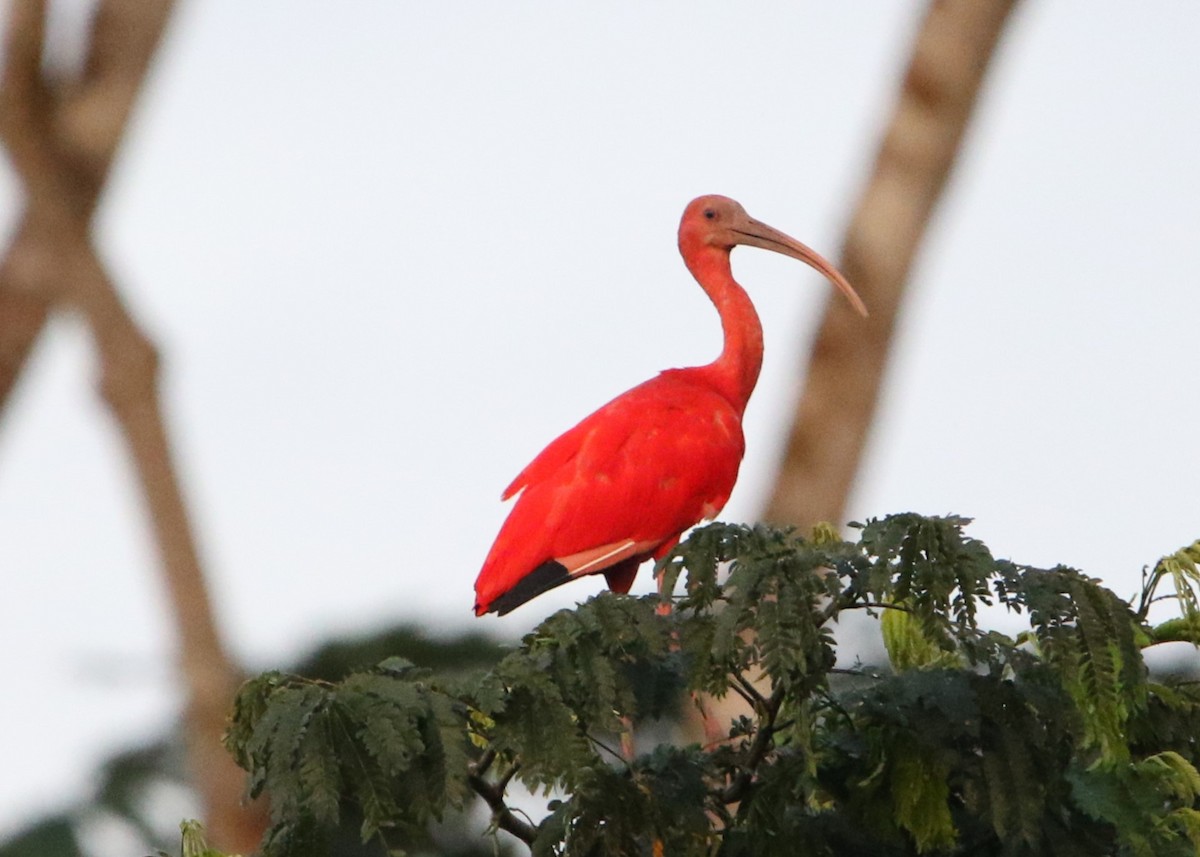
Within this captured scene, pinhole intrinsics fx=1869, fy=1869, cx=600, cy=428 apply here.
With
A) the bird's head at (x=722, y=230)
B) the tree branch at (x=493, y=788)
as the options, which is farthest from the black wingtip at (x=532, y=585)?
the tree branch at (x=493, y=788)

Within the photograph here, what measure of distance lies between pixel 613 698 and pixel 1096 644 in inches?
35.3

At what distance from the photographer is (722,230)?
690 cm

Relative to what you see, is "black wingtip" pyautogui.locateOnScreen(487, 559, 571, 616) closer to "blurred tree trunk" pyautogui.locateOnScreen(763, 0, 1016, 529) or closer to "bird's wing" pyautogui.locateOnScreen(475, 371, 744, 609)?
"bird's wing" pyautogui.locateOnScreen(475, 371, 744, 609)

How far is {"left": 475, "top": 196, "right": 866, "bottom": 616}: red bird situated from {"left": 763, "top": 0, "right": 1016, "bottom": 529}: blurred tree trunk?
2.12 metres

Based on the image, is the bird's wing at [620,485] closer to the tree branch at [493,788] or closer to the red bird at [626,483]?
the red bird at [626,483]

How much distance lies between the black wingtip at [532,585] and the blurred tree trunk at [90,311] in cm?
204

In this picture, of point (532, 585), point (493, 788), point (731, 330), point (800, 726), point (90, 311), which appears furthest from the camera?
point (90, 311)

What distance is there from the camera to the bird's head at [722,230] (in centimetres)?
689

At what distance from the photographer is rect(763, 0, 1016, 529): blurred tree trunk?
28.8ft

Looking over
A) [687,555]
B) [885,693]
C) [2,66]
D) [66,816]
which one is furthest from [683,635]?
[66,816]

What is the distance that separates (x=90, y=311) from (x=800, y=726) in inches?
186

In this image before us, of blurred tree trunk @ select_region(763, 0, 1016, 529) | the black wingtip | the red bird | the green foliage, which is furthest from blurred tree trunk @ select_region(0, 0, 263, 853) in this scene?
the green foliage

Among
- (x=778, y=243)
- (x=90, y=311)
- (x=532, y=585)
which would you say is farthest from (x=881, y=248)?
(x=532, y=585)

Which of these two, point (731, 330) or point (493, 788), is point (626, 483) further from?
point (493, 788)
